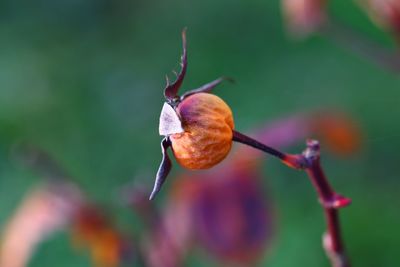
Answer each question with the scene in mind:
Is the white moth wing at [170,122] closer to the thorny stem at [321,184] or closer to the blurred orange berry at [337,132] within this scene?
the thorny stem at [321,184]

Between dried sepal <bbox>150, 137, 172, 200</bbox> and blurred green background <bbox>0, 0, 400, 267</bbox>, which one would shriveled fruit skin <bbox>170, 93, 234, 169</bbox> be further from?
blurred green background <bbox>0, 0, 400, 267</bbox>

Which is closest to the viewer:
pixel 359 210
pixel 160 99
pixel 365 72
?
pixel 359 210

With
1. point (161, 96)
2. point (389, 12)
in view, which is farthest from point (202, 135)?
point (161, 96)

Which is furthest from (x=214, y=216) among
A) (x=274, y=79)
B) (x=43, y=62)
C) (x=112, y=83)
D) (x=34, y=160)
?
(x=43, y=62)

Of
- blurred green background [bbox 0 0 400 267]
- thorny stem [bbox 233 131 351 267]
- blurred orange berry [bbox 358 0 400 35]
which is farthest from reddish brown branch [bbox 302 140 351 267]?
blurred green background [bbox 0 0 400 267]

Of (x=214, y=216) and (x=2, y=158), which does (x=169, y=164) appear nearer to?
(x=214, y=216)

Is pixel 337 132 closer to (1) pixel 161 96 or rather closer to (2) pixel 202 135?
(2) pixel 202 135
